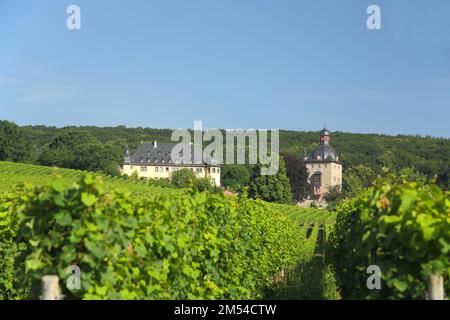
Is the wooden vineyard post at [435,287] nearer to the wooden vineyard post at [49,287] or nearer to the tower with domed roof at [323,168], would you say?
the wooden vineyard post at [49,287]

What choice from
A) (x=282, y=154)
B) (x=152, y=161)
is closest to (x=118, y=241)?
(x=282, y=154)

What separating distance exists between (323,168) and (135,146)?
43.8 metres

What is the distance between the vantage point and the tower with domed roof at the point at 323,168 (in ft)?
454

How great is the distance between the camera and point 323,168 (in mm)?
139500

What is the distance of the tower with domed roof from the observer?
138 meters

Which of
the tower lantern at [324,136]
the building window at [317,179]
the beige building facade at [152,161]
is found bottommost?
the building window at [317,179]

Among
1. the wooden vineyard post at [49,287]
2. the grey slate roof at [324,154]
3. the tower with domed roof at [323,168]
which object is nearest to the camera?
the wooden vineyard post at [49,287]

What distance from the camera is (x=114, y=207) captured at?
541 cm

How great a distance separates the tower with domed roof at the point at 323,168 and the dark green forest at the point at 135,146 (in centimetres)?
511

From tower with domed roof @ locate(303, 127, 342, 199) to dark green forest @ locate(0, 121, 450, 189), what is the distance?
5.11 metres

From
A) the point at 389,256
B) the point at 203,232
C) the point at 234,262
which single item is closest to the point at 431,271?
the point at 389,256

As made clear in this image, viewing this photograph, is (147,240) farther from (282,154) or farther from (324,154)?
(324,154)

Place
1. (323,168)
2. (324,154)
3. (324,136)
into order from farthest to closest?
(324,136) < (324,154) < (323,168)

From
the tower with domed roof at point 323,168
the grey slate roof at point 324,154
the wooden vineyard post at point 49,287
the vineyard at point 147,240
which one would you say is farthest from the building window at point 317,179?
the wooden vineyard post at point 49,287
